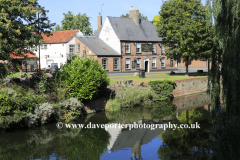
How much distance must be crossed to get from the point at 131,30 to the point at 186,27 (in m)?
16.8

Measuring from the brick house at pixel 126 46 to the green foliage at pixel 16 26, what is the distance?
23125mm

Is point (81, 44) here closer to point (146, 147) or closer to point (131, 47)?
point (131, 47)

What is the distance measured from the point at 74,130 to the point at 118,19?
34.2 metres

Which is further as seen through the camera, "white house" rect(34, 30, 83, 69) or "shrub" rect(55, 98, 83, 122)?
"white house" rect(34, 30, 83, 69)

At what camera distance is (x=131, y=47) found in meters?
45.9

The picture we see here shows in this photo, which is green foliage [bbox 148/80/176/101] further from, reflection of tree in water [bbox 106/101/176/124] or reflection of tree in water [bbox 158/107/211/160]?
reflection of tree in water [bbox 158/107/211/160]


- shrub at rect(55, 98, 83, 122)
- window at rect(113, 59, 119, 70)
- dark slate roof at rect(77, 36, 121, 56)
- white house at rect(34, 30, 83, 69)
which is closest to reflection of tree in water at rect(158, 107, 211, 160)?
shrub at rect(55, 98, 83, 122)

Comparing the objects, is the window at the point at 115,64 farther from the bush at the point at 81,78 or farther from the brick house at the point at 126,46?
the bush at the point at 81,78

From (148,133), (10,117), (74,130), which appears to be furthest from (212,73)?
(10,117)

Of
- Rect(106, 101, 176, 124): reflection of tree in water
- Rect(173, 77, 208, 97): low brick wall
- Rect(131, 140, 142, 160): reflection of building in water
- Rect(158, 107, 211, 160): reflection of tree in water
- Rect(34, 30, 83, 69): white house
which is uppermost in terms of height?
Rect(34, 30, 83, 69): white house

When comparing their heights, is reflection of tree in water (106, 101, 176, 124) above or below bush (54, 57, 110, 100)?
below

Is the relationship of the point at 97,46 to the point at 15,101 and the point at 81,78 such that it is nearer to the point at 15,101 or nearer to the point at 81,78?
the point at 81,78

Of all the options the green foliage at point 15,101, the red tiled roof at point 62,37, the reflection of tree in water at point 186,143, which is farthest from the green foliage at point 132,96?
the red tiled roof at point 62,37

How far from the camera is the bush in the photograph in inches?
723
